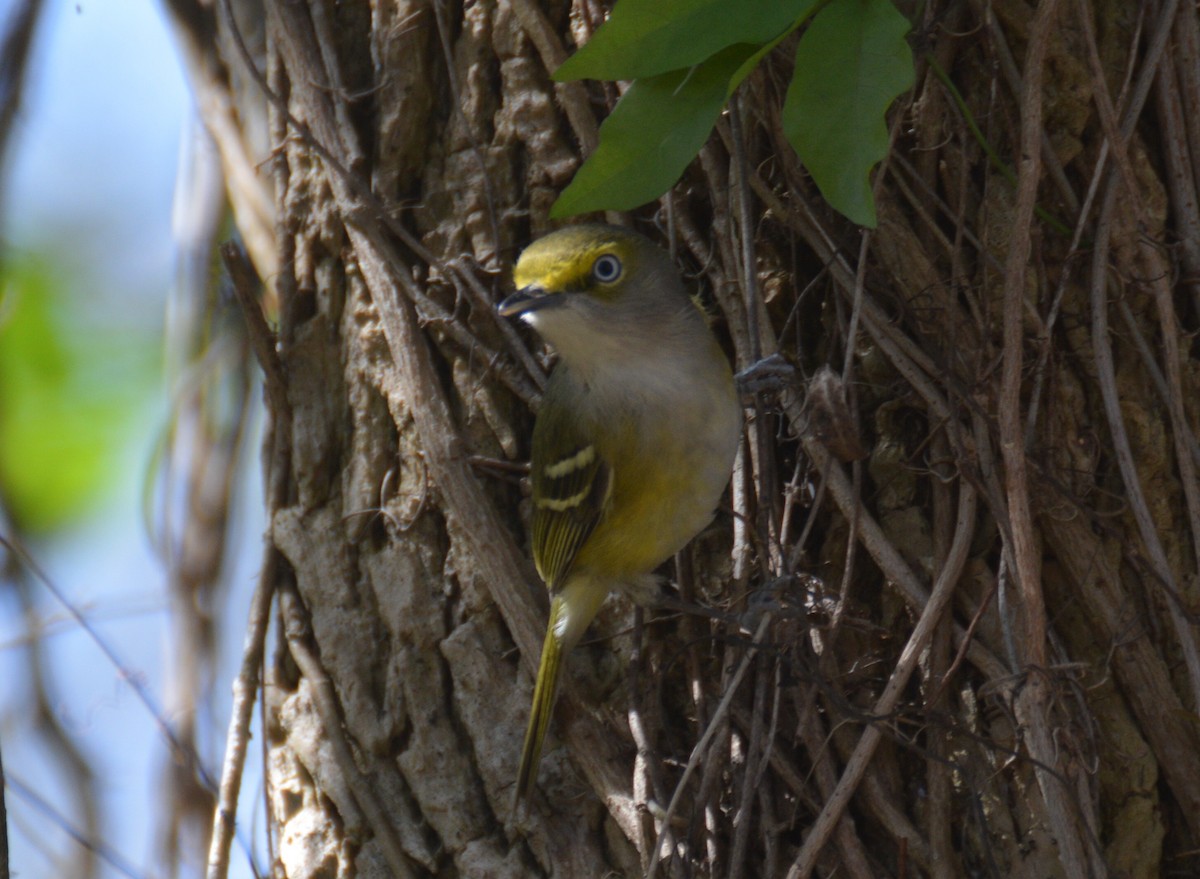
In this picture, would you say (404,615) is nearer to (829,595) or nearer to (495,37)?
(829,595)

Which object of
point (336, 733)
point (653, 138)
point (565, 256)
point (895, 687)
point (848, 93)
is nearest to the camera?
point (848, 93)

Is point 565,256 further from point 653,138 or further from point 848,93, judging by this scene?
point 848,93

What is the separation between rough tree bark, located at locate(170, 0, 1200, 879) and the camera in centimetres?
242

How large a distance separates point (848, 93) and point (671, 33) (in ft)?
1.08

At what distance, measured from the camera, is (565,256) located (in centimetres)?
258

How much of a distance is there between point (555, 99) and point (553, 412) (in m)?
0.75

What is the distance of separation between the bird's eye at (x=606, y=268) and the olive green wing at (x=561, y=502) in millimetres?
364

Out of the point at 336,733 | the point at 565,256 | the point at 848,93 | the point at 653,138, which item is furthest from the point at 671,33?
the point at 336,733

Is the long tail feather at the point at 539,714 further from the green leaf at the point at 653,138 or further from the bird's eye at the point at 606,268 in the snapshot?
the green leaf at the point at 653,138

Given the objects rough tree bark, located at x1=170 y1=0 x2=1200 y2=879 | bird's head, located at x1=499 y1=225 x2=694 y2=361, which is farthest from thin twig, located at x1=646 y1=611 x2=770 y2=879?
bird's head, located at x1=499 y1=225 x2=694 y2=361

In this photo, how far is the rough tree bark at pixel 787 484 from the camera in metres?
2.42

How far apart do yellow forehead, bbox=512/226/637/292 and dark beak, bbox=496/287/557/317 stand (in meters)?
0.02

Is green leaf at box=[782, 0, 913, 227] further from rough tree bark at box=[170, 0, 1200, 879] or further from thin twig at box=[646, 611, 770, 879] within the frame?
thin twig at box=[646, 611, 770, 879]

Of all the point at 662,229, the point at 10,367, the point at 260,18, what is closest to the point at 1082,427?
the point at 662,229
